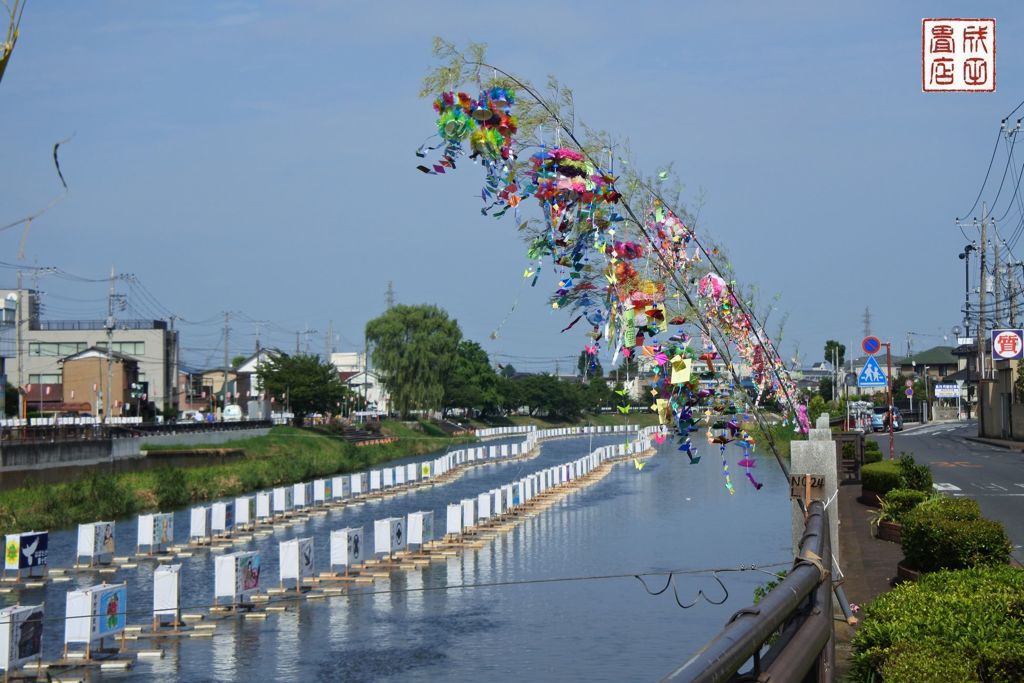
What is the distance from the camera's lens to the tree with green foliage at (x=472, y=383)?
117m

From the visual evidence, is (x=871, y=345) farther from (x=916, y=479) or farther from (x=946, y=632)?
(x=946, y=632)

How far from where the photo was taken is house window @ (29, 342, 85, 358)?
105500 millimetres

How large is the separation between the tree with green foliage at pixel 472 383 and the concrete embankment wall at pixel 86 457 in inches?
1914

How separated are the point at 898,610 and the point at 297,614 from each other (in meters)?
18.8

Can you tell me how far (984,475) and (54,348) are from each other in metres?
88.8

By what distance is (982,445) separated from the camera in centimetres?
6297

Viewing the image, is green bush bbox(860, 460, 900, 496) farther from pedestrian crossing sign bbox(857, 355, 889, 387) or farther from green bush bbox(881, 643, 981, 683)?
green bush bbox(881, 643, 981, 683)

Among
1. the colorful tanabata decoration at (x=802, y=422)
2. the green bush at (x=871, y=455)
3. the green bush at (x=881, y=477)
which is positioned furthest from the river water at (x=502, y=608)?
the green bush at (x=871, y=455)

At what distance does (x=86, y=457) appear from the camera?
2047 inches

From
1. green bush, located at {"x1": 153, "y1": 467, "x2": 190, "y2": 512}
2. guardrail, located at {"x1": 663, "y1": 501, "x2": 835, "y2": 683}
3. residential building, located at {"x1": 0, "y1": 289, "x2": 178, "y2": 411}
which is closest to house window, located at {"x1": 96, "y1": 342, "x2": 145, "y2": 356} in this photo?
residential building, located at {"x1": 0, "y1": 289, "x2": 178, "y2": 411}

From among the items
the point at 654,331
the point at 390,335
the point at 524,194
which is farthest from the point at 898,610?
the point at 390,335

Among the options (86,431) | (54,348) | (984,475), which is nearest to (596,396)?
(54,348)

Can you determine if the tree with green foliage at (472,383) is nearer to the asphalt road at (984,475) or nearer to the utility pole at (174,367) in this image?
the utility pole at (174,367)

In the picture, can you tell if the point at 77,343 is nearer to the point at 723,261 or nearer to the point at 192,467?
the point at 192,467
